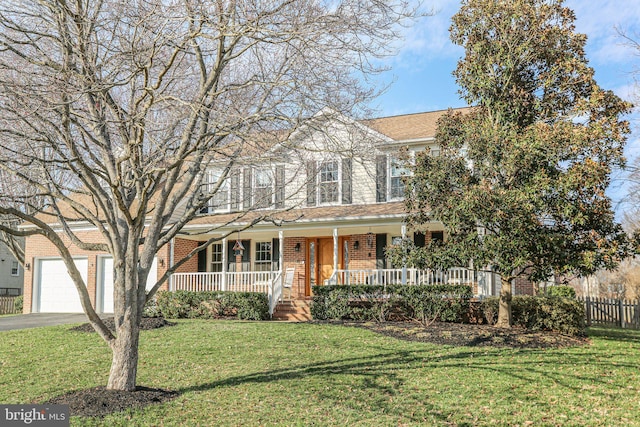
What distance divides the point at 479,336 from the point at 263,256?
10349 millimetres

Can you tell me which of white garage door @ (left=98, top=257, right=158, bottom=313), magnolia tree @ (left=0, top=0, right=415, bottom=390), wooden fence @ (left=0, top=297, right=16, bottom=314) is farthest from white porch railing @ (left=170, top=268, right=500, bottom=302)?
wooden fence @ (left=0, top=297, right=16, bottom=314)

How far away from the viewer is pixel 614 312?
57.9 feet

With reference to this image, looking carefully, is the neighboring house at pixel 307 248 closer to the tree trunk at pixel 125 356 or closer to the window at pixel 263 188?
the window at pixel 263 188

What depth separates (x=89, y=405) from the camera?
22.1ft

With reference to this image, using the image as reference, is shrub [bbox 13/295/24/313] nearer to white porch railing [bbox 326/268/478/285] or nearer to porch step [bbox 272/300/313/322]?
porch step [bbox 272/300/313/322]

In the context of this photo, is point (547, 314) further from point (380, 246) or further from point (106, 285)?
point (106, 285)

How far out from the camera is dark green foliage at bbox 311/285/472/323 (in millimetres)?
13734

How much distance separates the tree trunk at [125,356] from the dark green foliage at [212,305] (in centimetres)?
830

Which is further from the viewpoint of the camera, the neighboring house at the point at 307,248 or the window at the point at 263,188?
the neighboring house at the point at 307,248

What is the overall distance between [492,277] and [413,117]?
7781 mm

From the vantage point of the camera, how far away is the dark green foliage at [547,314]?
473 inches

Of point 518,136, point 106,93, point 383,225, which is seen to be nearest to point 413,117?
point 383,225

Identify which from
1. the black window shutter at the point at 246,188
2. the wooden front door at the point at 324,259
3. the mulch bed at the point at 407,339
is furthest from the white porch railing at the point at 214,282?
the black window shutter at the point at 246,188

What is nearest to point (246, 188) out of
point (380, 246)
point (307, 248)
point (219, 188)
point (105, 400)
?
point (219, 188)
